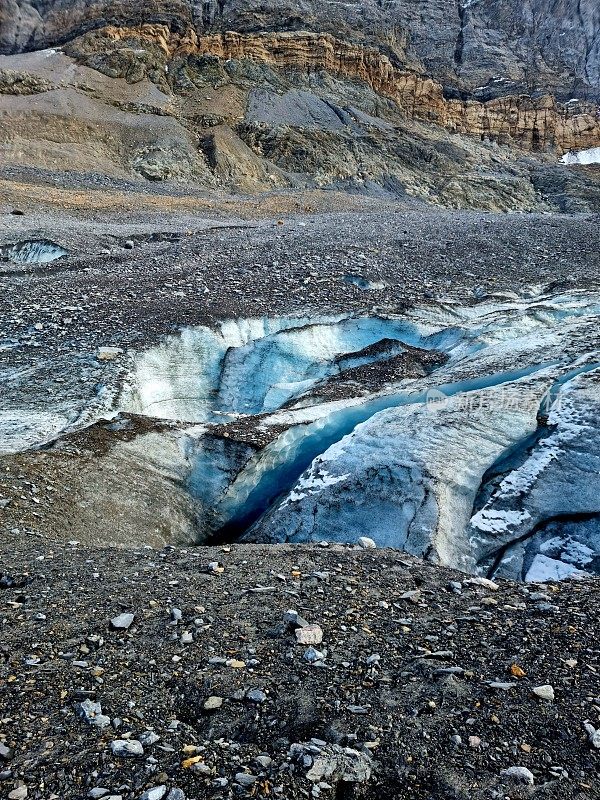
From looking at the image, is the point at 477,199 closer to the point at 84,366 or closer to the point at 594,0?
the point at 84,366

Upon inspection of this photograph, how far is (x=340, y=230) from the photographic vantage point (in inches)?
815

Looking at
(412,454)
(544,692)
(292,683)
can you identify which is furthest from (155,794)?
(412,454)

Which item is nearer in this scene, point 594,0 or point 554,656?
point 554,656

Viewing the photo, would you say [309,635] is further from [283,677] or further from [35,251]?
[35,251]

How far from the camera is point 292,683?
377cm

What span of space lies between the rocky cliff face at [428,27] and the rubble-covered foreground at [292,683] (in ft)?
164

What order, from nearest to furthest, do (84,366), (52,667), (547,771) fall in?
(547,771), (52,667), (84,366)

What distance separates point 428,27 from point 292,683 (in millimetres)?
71805

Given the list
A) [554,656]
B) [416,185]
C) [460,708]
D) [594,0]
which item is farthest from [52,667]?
[594,0]

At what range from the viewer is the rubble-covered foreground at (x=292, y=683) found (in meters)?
3.07

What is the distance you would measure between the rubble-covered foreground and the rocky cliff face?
50.1m

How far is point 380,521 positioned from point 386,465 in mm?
634

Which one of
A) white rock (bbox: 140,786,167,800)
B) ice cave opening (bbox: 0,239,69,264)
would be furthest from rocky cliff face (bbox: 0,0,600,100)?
white rock (bbox: 140,786,167,800)

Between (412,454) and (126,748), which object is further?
(412,454)
